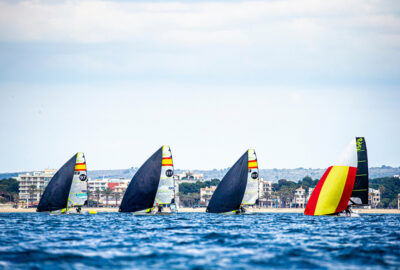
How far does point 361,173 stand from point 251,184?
55.6ft

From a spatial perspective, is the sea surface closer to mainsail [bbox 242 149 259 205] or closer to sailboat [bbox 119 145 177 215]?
sailboat [bbox 119 145 177 215]

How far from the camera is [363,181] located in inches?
3487

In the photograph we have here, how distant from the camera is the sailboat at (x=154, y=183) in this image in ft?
307

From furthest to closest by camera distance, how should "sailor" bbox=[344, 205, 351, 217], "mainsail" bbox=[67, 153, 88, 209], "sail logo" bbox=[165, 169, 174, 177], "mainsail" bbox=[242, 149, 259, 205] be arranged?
"mainsail" bbox=[67, 153, 88, 209], "mainsail" bbox=[242, 149, 259, 205], "sail logo" bbox=[165, 169, 174, 177], "sailor" bbox=[344, 205, 351, 217]

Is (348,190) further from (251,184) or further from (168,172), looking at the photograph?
(168,172)

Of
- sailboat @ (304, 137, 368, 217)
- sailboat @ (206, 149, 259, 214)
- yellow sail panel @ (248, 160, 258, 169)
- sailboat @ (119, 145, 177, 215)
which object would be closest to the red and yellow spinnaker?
sailboat @ (304, 137, 368, 217)

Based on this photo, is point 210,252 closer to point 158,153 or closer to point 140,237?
point 140,237

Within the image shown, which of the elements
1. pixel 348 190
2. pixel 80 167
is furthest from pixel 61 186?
pixel 348 190

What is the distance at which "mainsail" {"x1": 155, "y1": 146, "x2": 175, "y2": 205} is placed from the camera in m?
93.6

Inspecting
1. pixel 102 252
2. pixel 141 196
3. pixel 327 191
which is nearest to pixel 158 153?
pixel 141 196

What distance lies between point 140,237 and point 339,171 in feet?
140

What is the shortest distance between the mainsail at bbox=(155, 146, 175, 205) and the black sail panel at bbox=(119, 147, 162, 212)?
20.3 inches

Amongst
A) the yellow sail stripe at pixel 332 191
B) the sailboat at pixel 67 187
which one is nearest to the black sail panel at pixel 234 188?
the yellow sail stripe at pixel 332 191

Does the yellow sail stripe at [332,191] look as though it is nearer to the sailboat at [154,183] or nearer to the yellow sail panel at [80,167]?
the sailboat at [154,183]
